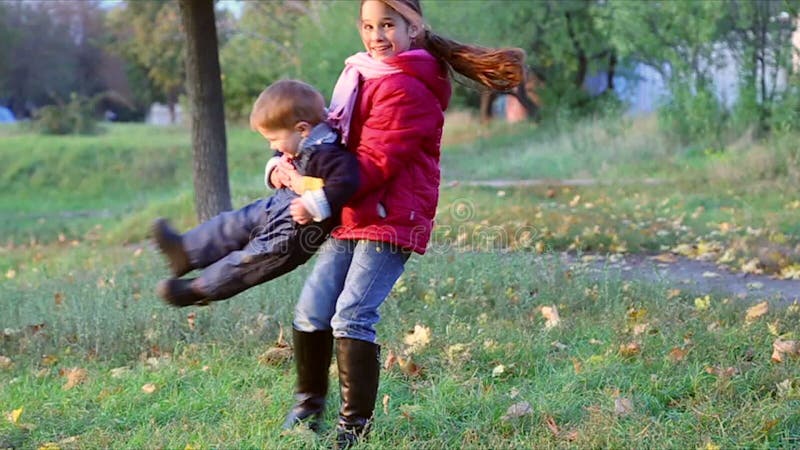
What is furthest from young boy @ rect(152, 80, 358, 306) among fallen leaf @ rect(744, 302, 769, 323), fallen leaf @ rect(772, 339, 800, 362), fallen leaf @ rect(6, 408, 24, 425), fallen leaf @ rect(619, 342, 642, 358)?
fallen leaf @ rect(744, 302, 769, 323)

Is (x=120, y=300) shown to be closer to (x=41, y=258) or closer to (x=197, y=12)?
(x=197, y=12)

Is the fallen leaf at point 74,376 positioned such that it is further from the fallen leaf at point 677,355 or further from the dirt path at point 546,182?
the dirt path at point 546,182

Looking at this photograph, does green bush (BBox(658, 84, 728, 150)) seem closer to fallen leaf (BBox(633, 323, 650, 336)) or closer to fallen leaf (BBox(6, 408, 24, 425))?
fallen leaf (BBox(633, 323, 650, 336))

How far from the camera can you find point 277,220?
3.45 m

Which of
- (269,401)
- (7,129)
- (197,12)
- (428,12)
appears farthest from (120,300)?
(7,129)

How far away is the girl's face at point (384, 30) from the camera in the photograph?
333 cm

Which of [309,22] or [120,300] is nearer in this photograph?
[120,300]

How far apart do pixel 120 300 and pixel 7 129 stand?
95.0 feet

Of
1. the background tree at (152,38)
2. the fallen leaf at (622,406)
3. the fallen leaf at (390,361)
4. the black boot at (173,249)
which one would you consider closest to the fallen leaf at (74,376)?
the black boot at (173,249)

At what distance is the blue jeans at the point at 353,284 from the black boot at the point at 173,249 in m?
0.49

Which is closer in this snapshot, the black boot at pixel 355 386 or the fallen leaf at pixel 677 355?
the black boot at pixel 355 386

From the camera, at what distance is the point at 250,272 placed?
3.47m

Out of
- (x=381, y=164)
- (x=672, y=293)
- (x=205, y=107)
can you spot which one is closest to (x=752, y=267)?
(x=672, y=293)

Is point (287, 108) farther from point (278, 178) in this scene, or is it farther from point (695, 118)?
point (695, 118)
